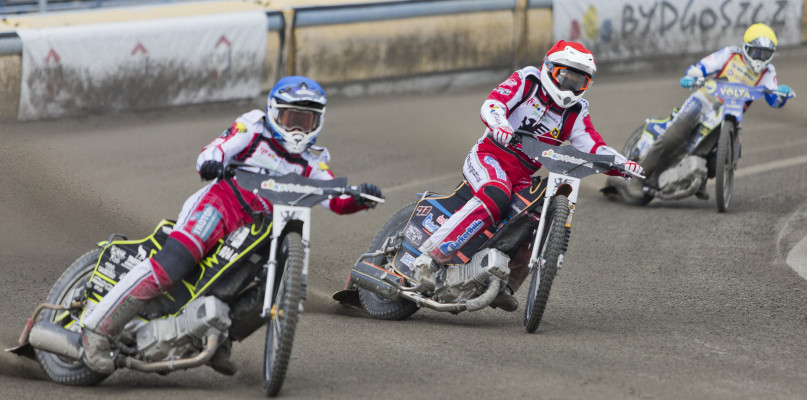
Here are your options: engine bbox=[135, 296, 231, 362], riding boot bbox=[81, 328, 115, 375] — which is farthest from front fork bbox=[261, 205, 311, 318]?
riding boot bbox=[81, 328, 115, 375]

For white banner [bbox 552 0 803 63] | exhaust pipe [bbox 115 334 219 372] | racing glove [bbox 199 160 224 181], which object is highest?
racing glove [bbox 199 160 224 181]

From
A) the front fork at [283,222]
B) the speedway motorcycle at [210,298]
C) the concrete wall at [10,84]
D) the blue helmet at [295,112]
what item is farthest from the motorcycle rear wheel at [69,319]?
the concrete wall at [10,84]

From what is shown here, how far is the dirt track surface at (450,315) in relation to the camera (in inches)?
258

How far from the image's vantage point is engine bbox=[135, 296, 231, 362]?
21.1 ft

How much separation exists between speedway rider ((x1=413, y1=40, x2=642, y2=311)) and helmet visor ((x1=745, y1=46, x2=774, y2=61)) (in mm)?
4798

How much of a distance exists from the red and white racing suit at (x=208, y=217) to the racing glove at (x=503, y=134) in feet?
4.79

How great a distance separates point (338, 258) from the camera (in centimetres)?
1036

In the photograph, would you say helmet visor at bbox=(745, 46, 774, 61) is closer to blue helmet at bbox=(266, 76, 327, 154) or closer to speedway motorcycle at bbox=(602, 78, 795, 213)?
speedway motorcycle at bbox=(602, 78, 795, 213)

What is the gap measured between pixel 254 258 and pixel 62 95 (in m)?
8.73

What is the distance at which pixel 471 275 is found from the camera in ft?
26.5

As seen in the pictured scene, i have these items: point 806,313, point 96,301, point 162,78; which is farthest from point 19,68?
point 806,313

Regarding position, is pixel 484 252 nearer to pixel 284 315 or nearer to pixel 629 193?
pixel 284 315

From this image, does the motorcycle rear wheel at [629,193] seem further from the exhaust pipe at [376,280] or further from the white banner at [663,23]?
the white banner at [663,23]

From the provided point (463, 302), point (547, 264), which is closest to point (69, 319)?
point (463, 302)
